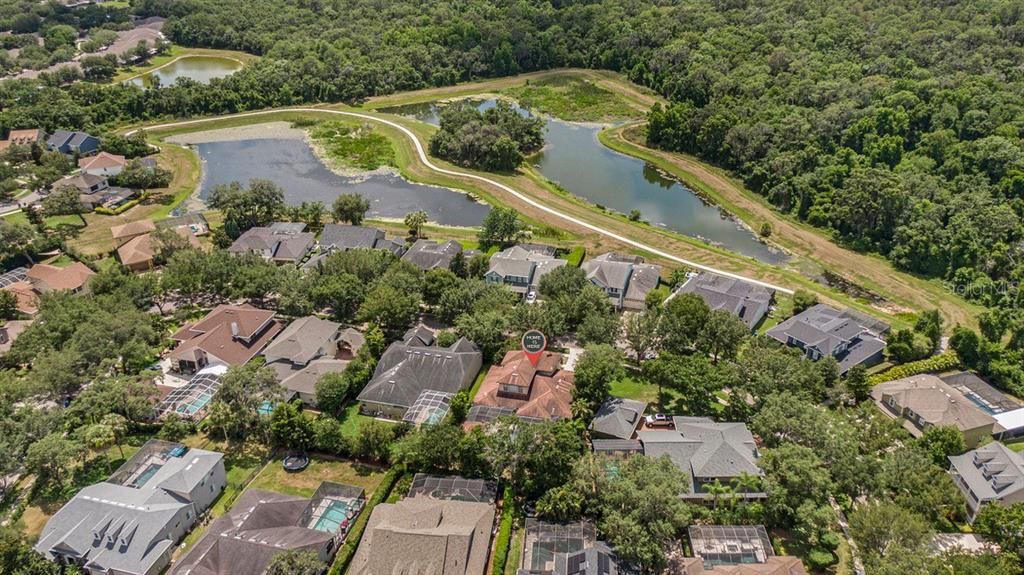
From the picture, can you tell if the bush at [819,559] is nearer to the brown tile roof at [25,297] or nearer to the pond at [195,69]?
the brown tile roof at [25,297]

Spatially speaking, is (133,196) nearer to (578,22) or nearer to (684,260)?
(684,260)

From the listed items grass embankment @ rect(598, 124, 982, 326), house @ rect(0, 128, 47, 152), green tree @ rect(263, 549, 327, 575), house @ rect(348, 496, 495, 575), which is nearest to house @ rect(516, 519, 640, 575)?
house @ rect(348, 496, 495, 575)

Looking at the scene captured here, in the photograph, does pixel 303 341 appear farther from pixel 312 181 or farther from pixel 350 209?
pixel 312 181

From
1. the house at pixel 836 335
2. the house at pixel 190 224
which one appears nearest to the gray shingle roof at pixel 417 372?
the house at pixel 836 335

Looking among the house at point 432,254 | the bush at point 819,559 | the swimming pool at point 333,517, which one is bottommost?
the swimming pool at point 333,517

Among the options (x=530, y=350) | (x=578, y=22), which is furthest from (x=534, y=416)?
(x=578, y=22)
